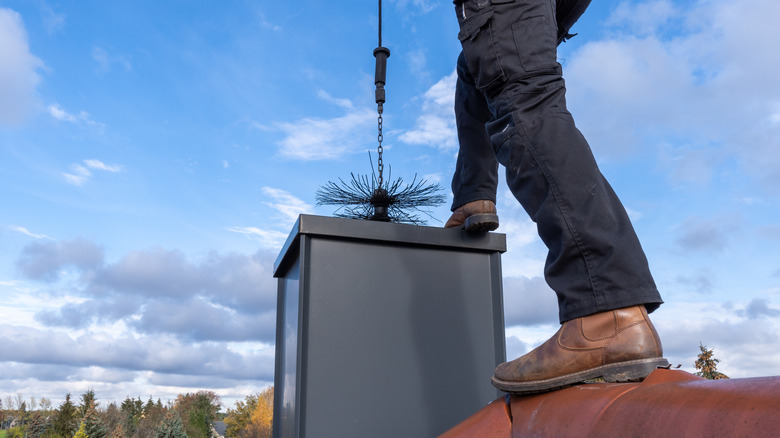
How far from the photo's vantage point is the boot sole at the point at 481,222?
186cm

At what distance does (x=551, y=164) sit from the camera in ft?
3.69

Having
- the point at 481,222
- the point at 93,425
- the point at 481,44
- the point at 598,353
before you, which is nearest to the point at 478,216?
the point at 481,222

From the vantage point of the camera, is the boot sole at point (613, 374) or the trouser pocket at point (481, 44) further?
the trouser pocket at point (481, 44)

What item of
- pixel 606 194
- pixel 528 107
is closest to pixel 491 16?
pixel 528 107

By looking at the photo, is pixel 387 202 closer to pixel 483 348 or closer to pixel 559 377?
pixel 483 348

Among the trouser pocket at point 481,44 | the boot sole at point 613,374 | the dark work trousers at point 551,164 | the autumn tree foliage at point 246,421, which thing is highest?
the trouser pocket at point 481,44

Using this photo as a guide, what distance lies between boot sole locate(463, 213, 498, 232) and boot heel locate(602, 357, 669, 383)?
0.88 meters

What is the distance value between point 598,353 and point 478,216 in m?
0.87

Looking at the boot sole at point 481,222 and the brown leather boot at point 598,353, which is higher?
the boot sole at point 481,222

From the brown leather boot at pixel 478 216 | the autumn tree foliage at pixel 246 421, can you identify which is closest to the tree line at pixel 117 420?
the autumn tree foliage at pixel 246 421

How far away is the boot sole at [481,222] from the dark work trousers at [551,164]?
0.59 meters

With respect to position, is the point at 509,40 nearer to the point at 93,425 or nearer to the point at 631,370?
the point at 631,370

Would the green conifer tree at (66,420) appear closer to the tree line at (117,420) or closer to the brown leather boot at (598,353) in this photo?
the tree line at (117,420)

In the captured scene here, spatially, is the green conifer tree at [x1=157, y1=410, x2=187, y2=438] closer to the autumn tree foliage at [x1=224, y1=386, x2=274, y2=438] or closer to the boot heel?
the autumn tree foliage at [x1=224, y1=386, x2=274, y2=438]
